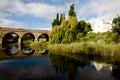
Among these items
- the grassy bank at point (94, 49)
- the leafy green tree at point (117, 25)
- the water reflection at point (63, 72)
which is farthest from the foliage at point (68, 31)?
the water reflection at point (63, 72)

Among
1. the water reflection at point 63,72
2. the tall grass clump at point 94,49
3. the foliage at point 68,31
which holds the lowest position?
the water reflection at point 63,72

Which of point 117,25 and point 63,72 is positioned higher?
point 117,25

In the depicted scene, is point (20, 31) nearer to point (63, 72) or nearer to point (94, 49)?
point (94, 49)

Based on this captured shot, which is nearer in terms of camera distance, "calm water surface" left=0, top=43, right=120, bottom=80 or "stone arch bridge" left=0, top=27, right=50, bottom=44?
"calm water surface" left=0, top=43, right=120, bottom=80

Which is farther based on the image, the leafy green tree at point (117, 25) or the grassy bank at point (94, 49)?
the leafy green tree at point (117, 25)

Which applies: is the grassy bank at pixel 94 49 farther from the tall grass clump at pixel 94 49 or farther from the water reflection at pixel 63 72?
the water reflection at pixel 63 72

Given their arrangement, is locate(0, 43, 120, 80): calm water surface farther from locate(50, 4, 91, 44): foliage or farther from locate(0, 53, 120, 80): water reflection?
locate(50, 4, 91, 44): foliage

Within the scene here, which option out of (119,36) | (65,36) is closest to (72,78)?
(119,36)

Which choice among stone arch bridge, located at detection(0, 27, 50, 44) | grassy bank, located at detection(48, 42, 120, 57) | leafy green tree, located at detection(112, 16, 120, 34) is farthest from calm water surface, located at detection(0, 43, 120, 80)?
stone arch bridge, located at detection(0, 27, 50, 44)

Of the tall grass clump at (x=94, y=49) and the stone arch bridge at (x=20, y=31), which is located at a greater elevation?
the stone arch bridge at (x=20, y=31)

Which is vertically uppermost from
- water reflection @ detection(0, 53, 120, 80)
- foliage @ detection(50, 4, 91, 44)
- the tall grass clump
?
foliage @ detection(50, 4, 91, 44)

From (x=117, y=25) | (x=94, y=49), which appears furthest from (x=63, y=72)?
(x=117, y=25)

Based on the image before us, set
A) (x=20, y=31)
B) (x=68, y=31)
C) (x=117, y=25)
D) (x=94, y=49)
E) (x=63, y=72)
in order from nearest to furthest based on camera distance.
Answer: (x=63, y=72) < (x=94, y=49) < (x=117, y=25) < (x=68, y=31) < (x=20, y=31)

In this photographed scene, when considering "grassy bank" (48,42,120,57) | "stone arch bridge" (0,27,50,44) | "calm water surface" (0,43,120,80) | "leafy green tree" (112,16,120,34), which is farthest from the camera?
"stone arch bridge" (0,27,50,44)
